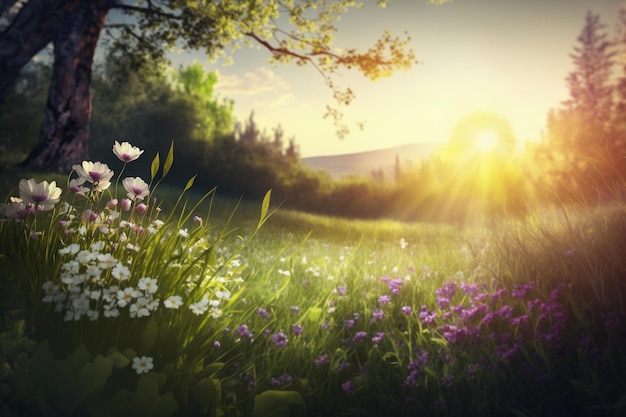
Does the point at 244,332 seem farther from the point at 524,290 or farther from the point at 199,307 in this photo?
the point at 524,290

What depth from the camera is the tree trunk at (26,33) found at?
487 inches

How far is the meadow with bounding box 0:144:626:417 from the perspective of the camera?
8.59 ft

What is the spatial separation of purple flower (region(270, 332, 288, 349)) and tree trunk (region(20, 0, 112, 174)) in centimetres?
1114

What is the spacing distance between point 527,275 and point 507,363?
1.39 meters

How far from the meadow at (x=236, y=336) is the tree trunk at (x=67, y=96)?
418 inches

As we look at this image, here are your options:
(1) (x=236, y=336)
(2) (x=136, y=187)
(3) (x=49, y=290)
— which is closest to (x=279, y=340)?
(1) (x=236, y=336)

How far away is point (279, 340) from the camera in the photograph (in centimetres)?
386

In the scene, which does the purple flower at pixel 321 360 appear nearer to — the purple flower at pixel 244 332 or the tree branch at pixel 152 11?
the purple flower at pixel 244 332

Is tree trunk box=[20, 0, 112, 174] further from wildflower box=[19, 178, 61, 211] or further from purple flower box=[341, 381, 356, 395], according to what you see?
purple flower box=[341, 381, 356, 395]

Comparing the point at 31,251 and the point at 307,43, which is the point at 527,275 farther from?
the point at 307,43

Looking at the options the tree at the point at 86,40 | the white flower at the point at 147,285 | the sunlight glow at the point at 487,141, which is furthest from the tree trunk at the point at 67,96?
the sunlight glow at the point at 487,141

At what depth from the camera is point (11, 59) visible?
12.4 meters

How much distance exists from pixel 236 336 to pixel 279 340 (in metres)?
0.44

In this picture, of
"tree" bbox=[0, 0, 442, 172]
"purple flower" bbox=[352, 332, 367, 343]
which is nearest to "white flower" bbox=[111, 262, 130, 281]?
"purple flower" bbox=[352, 332, 367, 343]
